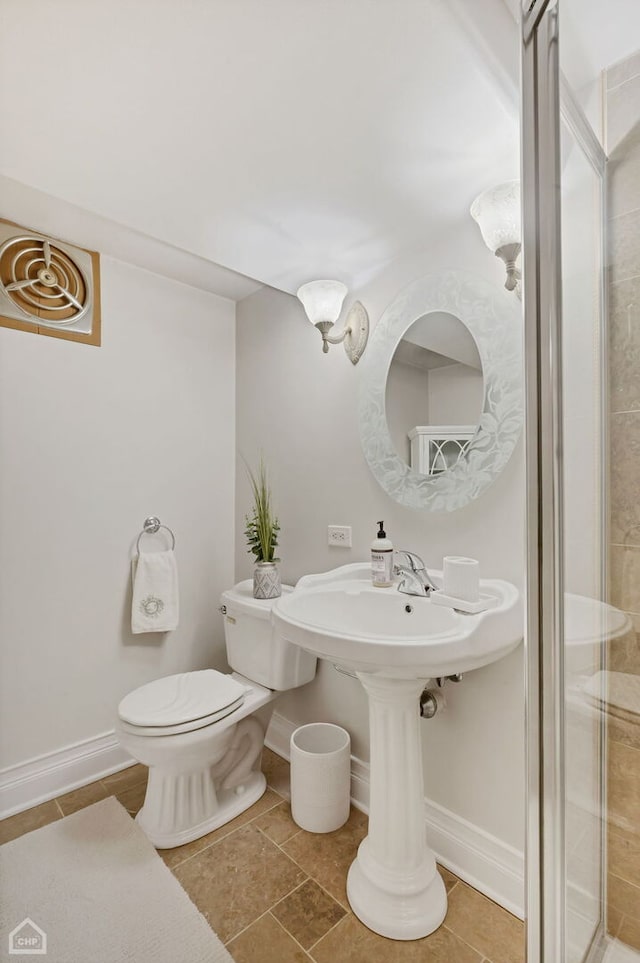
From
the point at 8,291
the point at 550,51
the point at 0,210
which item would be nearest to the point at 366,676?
the point at 550,51

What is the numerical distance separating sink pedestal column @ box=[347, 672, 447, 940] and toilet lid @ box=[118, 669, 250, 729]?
574mm

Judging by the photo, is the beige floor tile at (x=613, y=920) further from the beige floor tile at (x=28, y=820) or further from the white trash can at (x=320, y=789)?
the beige floor tile at (x=28, y=820)

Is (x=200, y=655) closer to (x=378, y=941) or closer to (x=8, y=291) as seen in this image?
(x=378, y=941)

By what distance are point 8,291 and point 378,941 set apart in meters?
2.40

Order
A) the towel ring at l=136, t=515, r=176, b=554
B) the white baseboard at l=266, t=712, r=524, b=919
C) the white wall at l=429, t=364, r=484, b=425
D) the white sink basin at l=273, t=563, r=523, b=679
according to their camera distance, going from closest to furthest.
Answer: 1. the white sink basin at l=273, t=563, r=523, b=679
2. the white baseboard at l=266, t=712, r=524, b=919
3. the white wall at l=429, t=364, r=484, b=425
4. the towel ring at l=136, t=515, r=176, b=554

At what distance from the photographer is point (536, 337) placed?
714mm

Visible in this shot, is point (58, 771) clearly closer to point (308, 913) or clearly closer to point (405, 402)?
point (308, 913)

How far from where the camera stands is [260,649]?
1.82 meters

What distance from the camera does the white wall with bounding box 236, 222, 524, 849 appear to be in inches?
52.3

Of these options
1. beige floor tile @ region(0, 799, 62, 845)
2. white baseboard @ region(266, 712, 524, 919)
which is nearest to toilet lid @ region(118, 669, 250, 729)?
beige floor tile @ region(0, 799, 62, 845)

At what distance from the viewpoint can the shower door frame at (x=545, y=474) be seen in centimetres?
71

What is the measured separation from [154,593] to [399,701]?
47.4 inches

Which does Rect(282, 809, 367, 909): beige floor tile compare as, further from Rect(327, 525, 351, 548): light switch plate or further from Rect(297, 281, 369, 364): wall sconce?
Rect(297, 281, 369, 364): wall sconce

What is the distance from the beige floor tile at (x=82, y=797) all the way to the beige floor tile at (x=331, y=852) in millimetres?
787
